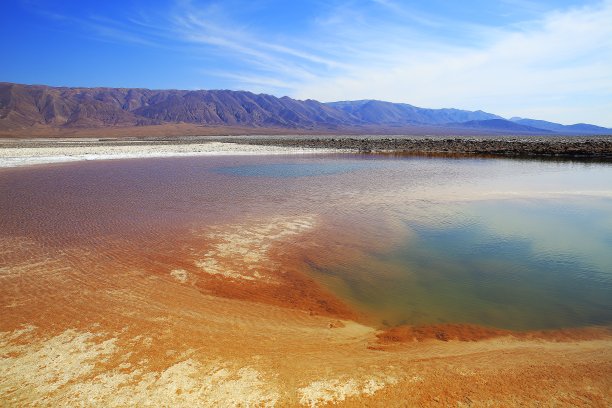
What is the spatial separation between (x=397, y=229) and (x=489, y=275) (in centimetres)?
349

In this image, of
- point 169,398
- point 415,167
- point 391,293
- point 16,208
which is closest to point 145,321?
point 169,398

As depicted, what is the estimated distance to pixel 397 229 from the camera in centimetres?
1100

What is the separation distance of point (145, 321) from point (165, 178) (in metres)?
17.2

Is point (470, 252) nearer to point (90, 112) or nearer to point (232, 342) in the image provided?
point (232, 342)

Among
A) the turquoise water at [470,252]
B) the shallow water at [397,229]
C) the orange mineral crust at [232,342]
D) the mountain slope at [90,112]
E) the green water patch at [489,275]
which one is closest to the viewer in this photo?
the orange mineral crust at [232,342]

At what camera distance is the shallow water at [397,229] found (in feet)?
22.4

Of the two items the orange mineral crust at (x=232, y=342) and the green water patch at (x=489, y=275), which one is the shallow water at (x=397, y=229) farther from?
the orange mineral crust at (x=232, y=342)

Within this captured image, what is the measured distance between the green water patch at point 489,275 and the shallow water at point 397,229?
0.04 m

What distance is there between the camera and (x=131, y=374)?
455 cm

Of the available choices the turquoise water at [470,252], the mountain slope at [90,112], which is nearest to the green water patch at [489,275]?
the turquoise water at [470,252]

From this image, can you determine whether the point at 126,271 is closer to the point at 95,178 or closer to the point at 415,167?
the point at 95,178

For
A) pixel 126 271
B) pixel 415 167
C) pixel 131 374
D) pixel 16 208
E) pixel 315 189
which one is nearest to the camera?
pixel 131 374

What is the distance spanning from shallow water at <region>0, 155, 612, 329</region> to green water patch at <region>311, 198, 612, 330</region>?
0.12ft

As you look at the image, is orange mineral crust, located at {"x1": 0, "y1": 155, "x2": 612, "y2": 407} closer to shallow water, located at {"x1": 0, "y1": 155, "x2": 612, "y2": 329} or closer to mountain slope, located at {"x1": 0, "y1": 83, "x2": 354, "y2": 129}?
shallow water, located at {"x1": 0, "y1": 155, "x2": 612, "y2": 329}
